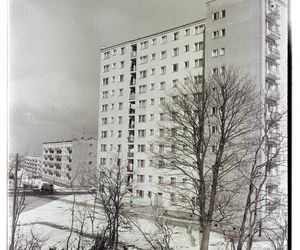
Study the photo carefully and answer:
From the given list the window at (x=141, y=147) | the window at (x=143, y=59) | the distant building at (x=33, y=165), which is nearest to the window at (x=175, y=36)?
the window at (x=143, y=59)

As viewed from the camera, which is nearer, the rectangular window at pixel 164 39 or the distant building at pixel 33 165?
the rectangular window at pixel 164 39

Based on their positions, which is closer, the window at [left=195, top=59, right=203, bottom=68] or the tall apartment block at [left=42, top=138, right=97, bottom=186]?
the window at [left=195, top=59, right=203, bottom=68]

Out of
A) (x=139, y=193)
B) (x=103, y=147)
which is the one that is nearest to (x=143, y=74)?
(x=103, y=147)

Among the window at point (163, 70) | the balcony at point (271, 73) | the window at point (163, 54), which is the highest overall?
the window at point (163, 54)

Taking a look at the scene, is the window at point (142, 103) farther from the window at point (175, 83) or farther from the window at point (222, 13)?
the window at point (222, 13)

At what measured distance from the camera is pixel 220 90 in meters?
1.28

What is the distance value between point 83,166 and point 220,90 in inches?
19.6

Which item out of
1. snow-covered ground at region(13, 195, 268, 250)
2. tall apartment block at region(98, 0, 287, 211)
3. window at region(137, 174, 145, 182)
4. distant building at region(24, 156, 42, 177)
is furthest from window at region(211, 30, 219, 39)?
distant building at region(24, 156, 42, 177)

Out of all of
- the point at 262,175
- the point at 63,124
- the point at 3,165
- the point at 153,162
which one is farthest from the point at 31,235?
the point at 262,175

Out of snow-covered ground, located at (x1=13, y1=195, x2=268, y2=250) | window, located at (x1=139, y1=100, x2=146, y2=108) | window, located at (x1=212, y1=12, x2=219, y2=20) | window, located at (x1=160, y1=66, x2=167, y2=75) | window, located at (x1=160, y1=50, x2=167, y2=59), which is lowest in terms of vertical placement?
snow-covered ground, located at (x1=13, y1=195, x2=268, y2=250)

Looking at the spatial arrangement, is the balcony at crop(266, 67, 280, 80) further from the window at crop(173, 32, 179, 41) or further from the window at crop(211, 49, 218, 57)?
the window at crop(173, 32, 179, 41)

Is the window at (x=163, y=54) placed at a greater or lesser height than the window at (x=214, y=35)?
lesser

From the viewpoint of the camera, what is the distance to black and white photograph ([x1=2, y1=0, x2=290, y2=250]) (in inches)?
48.6

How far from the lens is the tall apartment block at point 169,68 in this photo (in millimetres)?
1233
